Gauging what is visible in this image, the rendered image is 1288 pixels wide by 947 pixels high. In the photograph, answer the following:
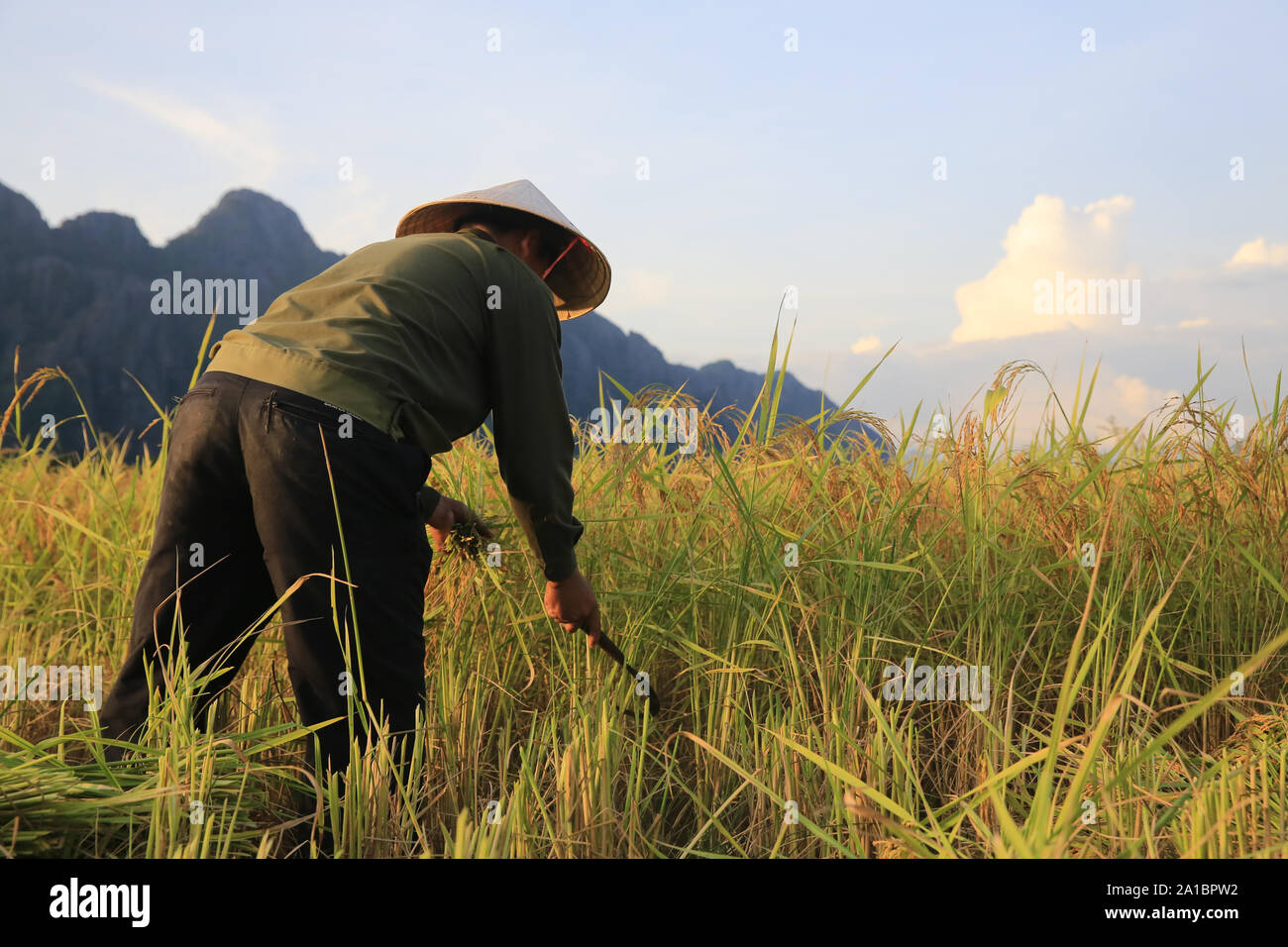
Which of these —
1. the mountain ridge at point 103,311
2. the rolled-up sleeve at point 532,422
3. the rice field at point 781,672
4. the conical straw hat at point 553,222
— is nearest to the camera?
the rice field at point 781,672

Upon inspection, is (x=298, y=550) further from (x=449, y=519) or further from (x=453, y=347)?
(x=453, y=347)

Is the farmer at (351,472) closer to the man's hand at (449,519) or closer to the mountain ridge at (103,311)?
the man's hand at (449,519)

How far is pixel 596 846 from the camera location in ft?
5.54

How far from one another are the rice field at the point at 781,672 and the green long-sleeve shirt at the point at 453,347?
1.24ft

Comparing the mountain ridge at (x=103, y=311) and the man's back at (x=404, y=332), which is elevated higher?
the mountain ridge at (x=103, y=311)

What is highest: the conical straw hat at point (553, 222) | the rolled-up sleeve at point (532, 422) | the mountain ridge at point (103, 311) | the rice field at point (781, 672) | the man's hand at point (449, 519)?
the mountain ridge at point (103, 311)

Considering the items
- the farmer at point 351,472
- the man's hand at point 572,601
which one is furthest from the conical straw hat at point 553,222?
the man's hand at point 572,601

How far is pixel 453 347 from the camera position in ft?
6.86

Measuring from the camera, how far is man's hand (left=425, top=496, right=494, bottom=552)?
2.23m

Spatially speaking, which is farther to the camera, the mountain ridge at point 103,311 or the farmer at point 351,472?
the mountain ridge at point 103,311

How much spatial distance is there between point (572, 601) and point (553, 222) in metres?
1.09

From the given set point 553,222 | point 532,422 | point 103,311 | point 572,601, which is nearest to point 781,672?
point 572,601

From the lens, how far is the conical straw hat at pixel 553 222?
2.38 meters
